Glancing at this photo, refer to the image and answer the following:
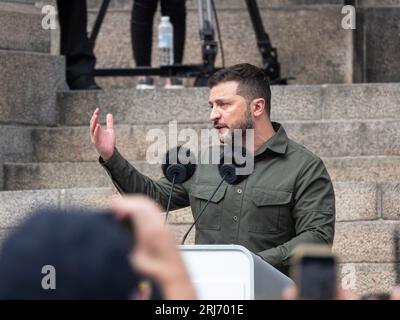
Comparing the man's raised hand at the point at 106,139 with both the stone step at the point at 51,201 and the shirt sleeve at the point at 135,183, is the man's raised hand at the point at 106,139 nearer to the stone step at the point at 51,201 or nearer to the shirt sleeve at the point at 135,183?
the shirt sleeve at the point at 135,183

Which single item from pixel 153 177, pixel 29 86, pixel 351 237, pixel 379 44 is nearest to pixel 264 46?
pixel 379 44

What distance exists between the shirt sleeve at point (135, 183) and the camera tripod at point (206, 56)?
3.31m

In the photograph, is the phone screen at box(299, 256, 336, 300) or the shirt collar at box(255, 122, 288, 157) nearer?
the phone screen at box(299, 256, 336, 300)

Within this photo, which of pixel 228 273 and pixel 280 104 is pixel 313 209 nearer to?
pixel 228 273

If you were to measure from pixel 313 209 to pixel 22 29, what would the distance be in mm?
3574

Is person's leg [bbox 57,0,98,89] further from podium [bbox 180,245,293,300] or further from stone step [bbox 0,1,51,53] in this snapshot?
podium [bbox 180,245,293,300]

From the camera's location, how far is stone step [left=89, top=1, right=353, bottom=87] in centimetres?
962

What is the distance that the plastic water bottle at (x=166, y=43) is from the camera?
863 cm

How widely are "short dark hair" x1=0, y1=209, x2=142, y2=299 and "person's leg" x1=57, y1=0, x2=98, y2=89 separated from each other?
251 inches

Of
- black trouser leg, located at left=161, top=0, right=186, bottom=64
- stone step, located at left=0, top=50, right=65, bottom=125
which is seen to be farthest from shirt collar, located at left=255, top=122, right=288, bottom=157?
black trouser leg, located at left=161, top=0, right=186, bottom=64

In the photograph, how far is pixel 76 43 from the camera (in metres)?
8.19

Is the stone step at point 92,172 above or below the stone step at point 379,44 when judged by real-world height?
below

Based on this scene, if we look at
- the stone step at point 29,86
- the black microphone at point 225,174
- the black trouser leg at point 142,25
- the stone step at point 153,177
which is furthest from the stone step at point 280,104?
the black microphone at point 225,174
